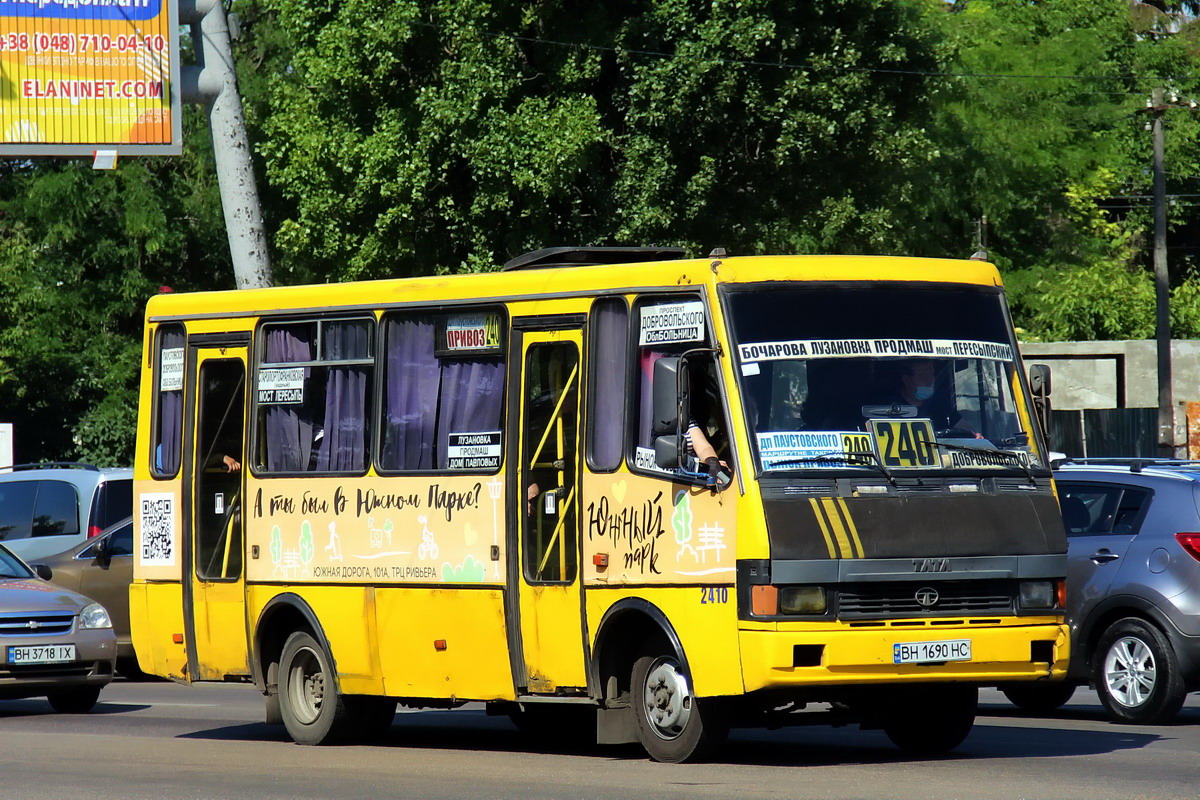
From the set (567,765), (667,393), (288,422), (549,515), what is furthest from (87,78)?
(667,393)

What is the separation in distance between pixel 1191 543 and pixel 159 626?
22.6 ft

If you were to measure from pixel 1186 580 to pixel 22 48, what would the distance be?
16.7 meters

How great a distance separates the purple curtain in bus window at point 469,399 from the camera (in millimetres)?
11750

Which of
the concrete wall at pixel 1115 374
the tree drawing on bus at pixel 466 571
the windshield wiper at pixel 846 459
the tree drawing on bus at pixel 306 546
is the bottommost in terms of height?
the tree drawing on bus at pixel 466 571

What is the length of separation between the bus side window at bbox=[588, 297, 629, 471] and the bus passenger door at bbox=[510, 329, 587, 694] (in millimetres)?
141

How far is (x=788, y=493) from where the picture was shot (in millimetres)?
10062

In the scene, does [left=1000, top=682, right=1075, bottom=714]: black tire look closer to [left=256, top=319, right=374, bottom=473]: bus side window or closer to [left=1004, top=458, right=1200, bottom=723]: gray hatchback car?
[left=1004, top=458, right=1200, bottom=723]: gray hatchback car

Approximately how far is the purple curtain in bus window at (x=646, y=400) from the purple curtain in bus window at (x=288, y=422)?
2.91 meters

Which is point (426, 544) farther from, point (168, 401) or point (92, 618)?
point (92, 618)

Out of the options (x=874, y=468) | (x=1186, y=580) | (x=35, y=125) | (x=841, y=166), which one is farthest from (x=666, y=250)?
(x=841, y=166)

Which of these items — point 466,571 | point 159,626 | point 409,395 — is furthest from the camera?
point 159,626

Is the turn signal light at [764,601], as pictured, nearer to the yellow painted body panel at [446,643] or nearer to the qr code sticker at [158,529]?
the yellow painted body panel at [446,643]

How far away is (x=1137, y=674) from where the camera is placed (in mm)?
13406

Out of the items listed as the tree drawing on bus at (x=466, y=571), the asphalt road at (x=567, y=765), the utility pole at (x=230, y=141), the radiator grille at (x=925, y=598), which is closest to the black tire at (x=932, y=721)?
the asphalt road at (x=567, y=765)
